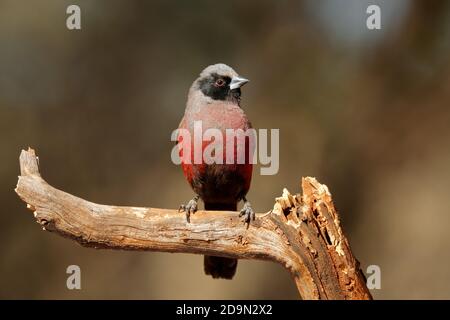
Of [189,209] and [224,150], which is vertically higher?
[224,150]

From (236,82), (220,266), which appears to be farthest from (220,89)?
(220,266)

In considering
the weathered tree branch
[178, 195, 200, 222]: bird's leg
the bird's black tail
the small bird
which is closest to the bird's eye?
the small bird

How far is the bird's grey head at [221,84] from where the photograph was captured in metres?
5.94

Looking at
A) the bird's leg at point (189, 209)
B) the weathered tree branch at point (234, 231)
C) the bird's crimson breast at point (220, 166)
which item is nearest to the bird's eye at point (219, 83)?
the bird's crimson breast at point (220, 166)

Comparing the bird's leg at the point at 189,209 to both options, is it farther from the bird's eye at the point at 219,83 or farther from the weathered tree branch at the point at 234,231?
the bird's eye at the point at 219,83

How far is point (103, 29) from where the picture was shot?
36.0 feet

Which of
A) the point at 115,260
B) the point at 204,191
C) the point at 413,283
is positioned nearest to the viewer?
the point at 204,191

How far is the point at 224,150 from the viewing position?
17.9 ft

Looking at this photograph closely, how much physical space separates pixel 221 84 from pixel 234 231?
1664 millimetres

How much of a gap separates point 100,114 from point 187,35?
2.08 metres

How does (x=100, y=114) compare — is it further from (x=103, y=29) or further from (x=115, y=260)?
(x=115, y=260)

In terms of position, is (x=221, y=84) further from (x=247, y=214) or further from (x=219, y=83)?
(x=247, y=214)

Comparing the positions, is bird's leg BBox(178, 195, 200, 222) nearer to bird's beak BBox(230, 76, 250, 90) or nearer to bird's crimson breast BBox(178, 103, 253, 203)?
bird's crimson breast BBox(178, 103, 253, 203)

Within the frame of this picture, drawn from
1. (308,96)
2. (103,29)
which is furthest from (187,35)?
(308,96)
